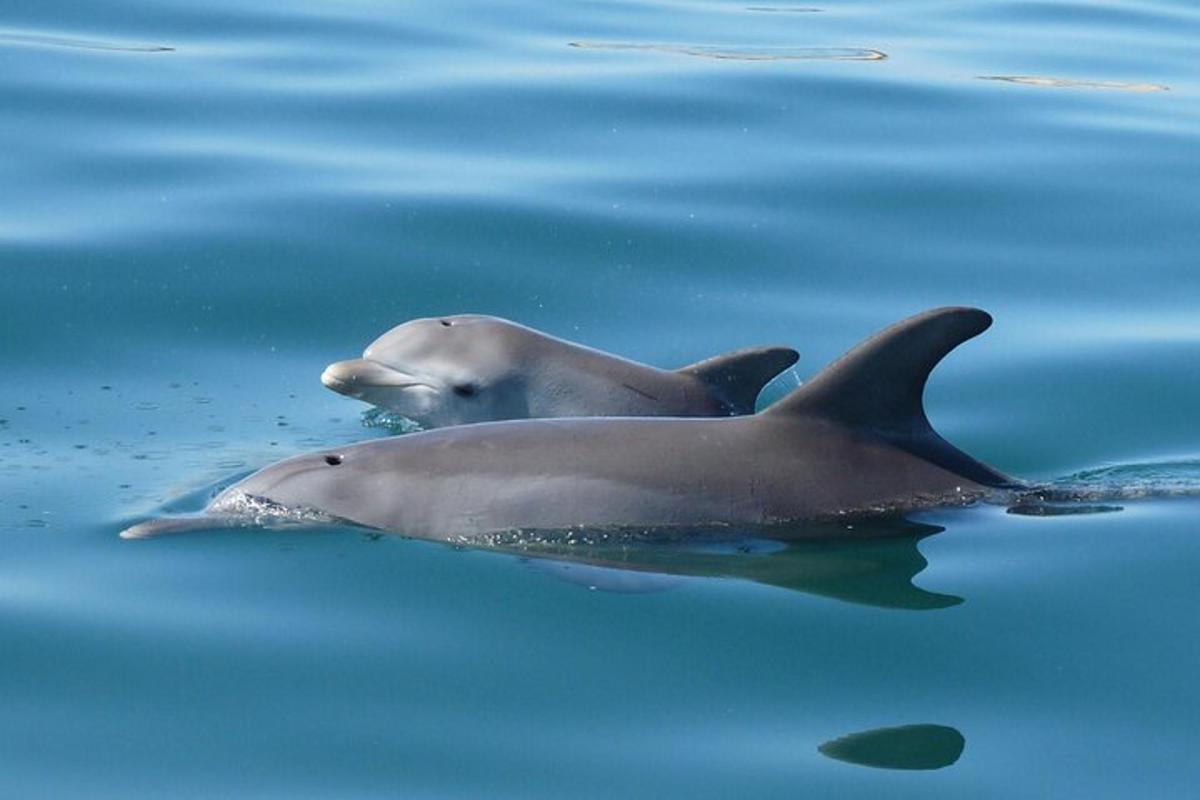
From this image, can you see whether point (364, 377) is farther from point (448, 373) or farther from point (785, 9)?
point (785, 9)

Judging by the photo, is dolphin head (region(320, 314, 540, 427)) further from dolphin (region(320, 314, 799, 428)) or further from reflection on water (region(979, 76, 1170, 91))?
reflection on water (region(979, 76, 1170, 91))

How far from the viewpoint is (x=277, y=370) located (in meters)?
9.96

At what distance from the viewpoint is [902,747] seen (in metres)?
5.95

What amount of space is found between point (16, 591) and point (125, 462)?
1.54 m

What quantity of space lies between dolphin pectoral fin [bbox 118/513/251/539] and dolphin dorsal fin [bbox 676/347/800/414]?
227cm

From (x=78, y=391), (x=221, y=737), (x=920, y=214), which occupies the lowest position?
(x=221, y=737)

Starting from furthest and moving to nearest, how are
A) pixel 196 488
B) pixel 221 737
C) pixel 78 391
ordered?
pixel 78 391
pixel 196 488
pixel 221 737

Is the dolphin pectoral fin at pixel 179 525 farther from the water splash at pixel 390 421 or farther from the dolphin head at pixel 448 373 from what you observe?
the water splash at pixel 390 421

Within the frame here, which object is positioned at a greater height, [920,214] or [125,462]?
[920,214]

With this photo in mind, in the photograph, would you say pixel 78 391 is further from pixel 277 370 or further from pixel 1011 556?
pixel 1011 556

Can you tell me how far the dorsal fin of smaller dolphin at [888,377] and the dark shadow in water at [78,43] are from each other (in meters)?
9.16

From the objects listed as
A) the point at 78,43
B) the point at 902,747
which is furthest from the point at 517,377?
the point at 78,43

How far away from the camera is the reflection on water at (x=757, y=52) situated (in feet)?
53.7

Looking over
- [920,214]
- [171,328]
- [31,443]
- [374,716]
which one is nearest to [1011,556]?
[374,716]
